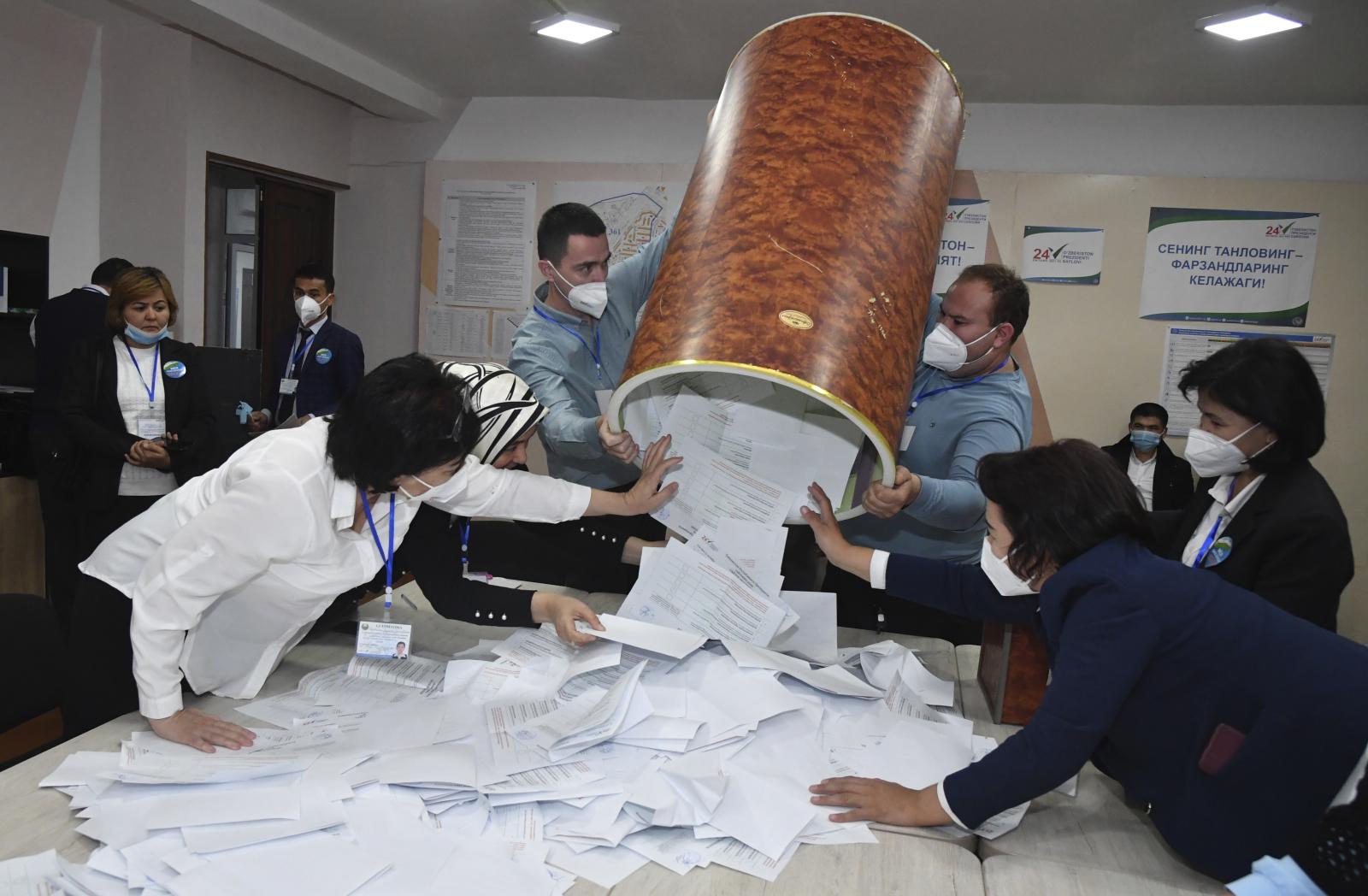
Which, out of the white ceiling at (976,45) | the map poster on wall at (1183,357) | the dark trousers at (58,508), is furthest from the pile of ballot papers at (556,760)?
the map poster on wall at (1183,357)

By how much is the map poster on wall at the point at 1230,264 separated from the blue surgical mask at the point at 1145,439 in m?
0.65

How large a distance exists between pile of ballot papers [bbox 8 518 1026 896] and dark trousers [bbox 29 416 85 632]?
2.22m

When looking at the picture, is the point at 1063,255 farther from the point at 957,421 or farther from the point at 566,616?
the point at 566,616

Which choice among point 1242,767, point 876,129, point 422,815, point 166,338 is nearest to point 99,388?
point 166,338

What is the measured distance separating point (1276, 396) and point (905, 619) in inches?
32.8

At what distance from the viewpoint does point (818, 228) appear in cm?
127

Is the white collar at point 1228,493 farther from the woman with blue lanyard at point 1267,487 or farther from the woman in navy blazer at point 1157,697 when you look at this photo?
the woman in navy blazer at point 1157,697

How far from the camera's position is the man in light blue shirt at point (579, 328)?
2150mm

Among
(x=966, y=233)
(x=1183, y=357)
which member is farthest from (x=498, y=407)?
(x=1183, y=357)

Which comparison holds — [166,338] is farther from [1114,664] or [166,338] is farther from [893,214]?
[1114,664]

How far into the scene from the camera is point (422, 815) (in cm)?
113

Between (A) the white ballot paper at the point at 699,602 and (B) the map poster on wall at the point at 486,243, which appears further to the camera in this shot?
(B) the map poster on wall at the point at 486,243

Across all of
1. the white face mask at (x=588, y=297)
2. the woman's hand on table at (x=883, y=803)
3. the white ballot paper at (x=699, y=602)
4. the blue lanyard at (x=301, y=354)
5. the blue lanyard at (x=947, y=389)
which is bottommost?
the woman's hand on table at (x=883, y=803)

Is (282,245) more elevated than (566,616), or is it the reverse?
(282,245)
